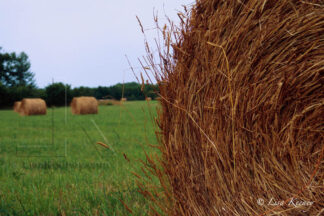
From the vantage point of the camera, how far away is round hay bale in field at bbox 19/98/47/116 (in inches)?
696

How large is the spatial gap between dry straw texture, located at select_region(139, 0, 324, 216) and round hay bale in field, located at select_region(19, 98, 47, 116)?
56.3 feet

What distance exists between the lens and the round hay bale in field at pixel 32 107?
58.0 ft

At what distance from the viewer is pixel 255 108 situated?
2.23 meters

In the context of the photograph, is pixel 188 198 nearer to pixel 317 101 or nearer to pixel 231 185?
pixel 231 185

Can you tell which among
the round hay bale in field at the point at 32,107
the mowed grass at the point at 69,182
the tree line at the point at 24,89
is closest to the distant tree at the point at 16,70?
the tree line at the point at 24,89

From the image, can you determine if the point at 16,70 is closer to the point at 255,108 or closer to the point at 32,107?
the point at 32,107

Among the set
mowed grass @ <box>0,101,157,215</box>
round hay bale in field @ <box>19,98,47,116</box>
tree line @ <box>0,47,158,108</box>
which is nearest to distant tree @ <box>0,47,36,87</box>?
tree line @ <box>0,47,158,108</box>

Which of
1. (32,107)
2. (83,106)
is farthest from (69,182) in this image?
(32,107)

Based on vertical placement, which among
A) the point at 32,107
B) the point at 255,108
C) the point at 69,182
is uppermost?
the point at 255,108

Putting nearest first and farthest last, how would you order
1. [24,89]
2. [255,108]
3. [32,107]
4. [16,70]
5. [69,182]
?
[255,108]
[69,182]
[32,107]
[24,89]
[16,70]

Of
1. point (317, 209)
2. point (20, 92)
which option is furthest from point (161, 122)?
point (20, 92)

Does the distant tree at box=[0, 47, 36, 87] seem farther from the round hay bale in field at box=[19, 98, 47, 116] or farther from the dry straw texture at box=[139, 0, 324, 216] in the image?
the dry straw texture at box=[139, 0, 324, 216]

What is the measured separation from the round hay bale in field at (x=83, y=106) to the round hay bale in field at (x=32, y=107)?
1953 mm

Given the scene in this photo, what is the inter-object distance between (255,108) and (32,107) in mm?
Result: 17498
